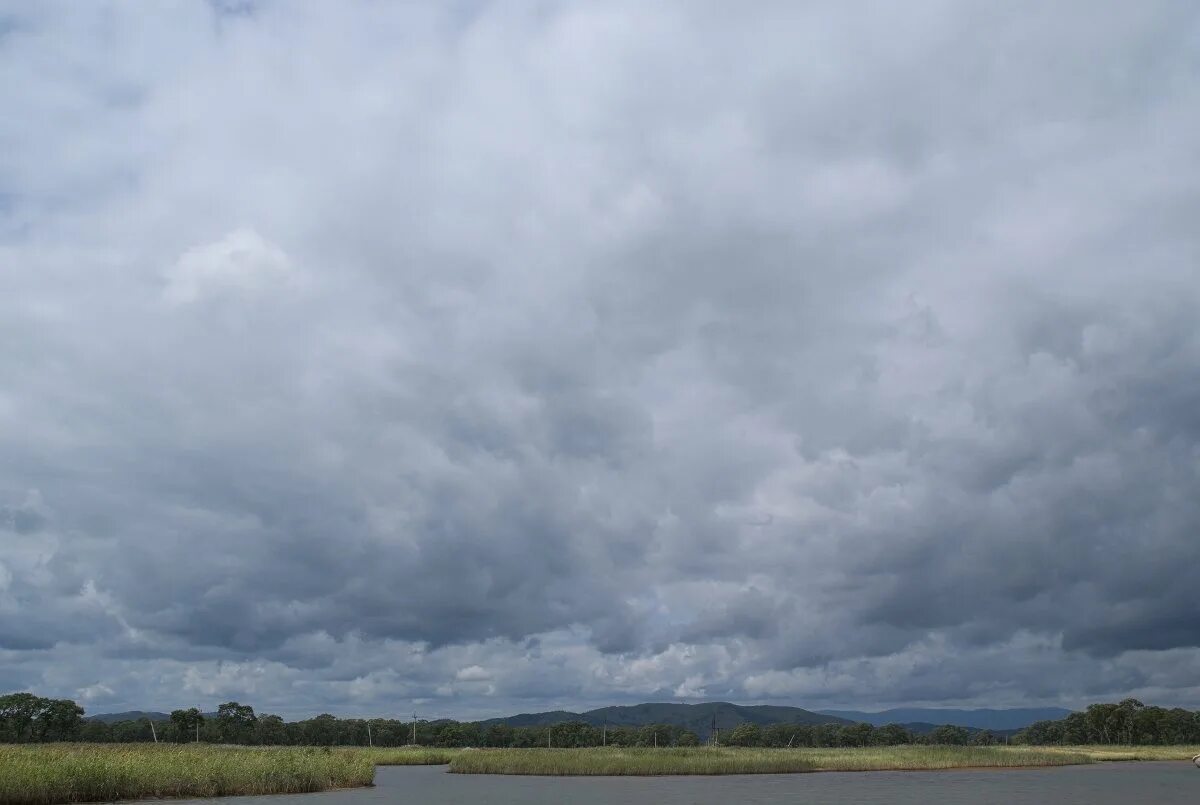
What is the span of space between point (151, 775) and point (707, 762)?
67.5 meters

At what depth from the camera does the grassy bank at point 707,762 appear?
10425 centimetres

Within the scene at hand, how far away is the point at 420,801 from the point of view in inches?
2473

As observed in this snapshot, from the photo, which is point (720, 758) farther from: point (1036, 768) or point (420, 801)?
point (420, 801)

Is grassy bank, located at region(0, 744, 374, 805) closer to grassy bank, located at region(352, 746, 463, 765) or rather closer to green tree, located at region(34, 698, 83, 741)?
grassy bank, located at region(352, 746, 463, 765)

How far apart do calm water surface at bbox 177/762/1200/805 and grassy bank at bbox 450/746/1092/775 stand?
3772 millimetres

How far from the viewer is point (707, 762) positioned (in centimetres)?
10744

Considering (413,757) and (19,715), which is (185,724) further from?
(413,757)

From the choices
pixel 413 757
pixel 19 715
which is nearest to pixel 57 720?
pixel 19 715

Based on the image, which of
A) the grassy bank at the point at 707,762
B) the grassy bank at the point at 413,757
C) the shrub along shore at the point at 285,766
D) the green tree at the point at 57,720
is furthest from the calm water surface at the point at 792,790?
the green tree at the point at 57,720

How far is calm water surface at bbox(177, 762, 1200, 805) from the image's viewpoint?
6391 cm

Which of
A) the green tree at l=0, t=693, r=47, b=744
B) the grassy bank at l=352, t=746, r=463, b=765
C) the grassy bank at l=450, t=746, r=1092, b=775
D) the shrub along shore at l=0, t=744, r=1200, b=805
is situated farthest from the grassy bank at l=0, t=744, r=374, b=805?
the green tree at l=0, t=693, r=47, b=744

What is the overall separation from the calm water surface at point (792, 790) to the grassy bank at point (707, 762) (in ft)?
12.4

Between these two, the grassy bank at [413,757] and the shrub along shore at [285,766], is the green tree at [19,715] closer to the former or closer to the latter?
the grassy bank at [413,757]

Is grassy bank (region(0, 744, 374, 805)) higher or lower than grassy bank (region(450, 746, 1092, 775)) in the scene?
higher
